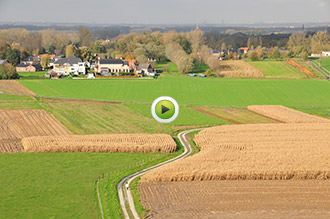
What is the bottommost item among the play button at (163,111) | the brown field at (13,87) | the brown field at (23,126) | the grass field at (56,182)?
the brown field at (13,87)

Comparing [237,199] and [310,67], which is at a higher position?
[237,199]

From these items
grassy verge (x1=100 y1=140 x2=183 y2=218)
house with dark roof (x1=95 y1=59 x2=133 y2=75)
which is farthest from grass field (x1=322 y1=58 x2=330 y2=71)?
grassy verge (x1=100 y1=140 x2=183 y2=218)

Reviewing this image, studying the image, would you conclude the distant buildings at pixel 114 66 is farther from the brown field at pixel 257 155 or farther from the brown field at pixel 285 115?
the brown field at pixel 257 155

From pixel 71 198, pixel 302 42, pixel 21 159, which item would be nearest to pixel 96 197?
pixel 71 198

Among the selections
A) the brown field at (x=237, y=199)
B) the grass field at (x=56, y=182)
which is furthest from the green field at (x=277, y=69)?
the brown field at (x=237, y=199)

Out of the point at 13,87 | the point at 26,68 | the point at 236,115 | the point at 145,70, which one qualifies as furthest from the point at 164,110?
the point at 26,68

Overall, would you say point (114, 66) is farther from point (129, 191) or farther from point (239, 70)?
point (129, 191)
